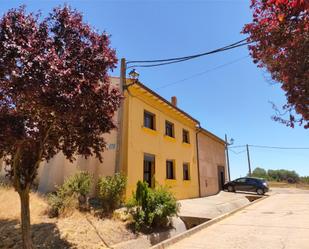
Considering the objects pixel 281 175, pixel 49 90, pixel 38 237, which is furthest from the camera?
pixel 281 175

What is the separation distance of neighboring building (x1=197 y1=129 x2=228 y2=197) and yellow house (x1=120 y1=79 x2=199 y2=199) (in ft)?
4.59

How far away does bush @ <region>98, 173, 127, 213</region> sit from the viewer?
9.38 meters

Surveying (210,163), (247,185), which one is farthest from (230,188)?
(210,163)

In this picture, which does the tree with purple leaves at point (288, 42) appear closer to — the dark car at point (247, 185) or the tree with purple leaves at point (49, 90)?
the tree with purple leaves at point (49, 90)

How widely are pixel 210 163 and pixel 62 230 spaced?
17756 mm

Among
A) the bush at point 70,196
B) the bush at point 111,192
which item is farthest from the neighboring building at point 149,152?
the bush at point 70,196

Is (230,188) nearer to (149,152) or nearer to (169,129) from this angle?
(169,129)

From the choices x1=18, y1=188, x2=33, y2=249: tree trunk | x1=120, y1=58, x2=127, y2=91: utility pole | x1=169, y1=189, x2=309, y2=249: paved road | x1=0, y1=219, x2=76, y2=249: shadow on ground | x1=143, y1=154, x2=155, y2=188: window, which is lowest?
x1=169, y1=189, x2=309, y2=249: paved road

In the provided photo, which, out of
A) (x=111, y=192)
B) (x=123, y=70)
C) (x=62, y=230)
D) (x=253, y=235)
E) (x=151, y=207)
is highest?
(x=123, y=70)

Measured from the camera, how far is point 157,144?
1496 centimetres

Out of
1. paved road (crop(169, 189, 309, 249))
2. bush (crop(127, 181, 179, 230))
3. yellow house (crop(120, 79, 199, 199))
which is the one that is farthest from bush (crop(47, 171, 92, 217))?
paved road (crop(169, 189, 309, 249))

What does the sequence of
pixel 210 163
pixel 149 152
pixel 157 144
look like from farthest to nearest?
pixel 210 163, pixel 157 144, pixel 149 152

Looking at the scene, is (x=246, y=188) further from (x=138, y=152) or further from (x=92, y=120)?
(x=92, y=120)

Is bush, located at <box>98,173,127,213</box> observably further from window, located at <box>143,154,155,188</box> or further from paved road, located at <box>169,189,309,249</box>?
window, located at <box>143,154,155,188</box>
